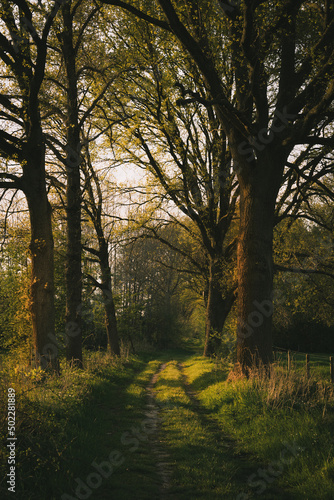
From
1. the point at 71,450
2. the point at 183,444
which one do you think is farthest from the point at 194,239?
the point at 71,450

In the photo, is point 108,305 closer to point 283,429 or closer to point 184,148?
point 184,148

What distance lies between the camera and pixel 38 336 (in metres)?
10.1

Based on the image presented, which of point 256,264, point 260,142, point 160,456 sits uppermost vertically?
point 260,142

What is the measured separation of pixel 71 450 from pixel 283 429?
11.0 feet

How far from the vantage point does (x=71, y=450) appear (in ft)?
18.4

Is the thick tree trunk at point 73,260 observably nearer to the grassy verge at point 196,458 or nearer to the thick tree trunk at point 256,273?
the grassy verge at point 196,458

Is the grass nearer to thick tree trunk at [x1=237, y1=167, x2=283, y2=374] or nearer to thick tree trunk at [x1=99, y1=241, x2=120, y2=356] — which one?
thick tree trunk at [x1=237, y1=167, x2=283, y2=374]

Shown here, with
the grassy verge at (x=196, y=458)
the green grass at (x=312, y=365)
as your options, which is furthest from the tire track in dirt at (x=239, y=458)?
the green grass at (x=312, y=365)

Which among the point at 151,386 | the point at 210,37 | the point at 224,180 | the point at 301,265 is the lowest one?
the point at 151,386

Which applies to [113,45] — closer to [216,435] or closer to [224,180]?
[224,180]

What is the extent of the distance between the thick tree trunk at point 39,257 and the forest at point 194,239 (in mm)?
36

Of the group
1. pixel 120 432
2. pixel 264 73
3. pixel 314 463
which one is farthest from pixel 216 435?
pixel 264 73

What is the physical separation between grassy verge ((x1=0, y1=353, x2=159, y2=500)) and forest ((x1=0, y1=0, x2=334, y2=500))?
32mm

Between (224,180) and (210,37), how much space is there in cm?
595
